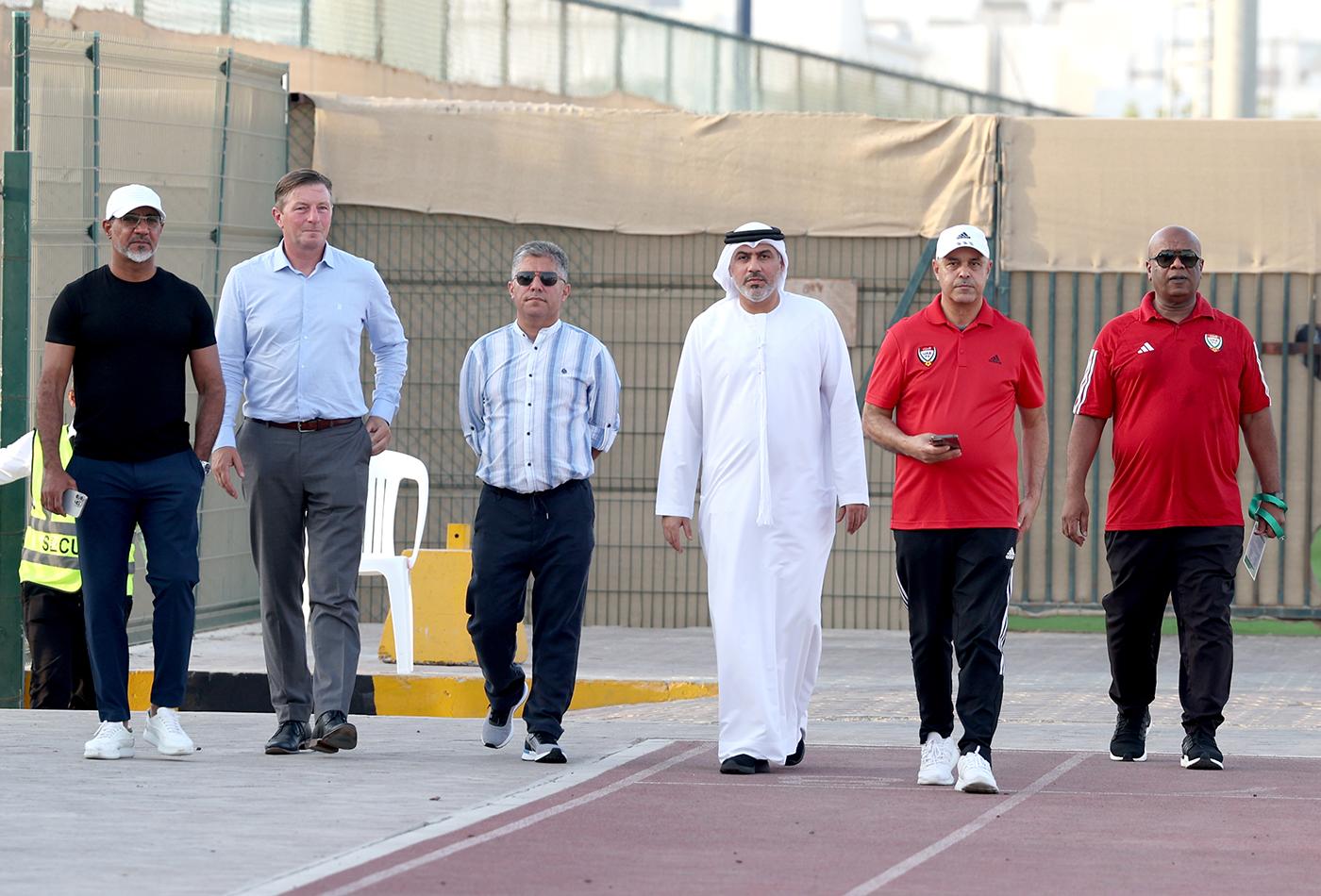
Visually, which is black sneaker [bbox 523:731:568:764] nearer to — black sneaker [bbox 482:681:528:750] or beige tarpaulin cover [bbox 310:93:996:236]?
black sneaker [bbox 482:681:528:750]

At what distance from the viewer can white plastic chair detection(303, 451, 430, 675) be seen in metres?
10.5

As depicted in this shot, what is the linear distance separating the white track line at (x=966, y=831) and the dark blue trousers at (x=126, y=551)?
3054 millimetres

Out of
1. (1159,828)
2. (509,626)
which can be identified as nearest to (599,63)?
(509,626)

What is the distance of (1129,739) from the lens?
763 cm

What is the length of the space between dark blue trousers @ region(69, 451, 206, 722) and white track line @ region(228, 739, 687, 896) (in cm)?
158

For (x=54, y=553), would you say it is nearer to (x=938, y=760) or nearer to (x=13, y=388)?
(x=13, y=388)

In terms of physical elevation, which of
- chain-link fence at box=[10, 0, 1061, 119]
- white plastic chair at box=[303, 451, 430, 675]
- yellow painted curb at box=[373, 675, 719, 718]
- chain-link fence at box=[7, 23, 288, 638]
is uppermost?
chain-link fence at box=[10, 0, 1061, 119]

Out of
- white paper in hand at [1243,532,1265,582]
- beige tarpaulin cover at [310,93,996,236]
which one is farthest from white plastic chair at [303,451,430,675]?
white paper in hand at [1243,532,1265,582]

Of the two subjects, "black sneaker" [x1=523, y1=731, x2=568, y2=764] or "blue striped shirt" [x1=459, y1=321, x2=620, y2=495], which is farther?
"blue striped shirt" [x1=459, y1=321, x2=620, y2=495]

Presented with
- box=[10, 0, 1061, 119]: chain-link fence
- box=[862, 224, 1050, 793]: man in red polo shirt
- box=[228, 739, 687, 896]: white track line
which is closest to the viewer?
box=[228, 739, 687, 896]: white track line

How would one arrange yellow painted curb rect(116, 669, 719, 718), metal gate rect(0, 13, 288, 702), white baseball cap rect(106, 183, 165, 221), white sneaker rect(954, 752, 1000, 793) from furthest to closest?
metal gate rect(0, 13, 288, 702) → yellow painted curb rect(116, 669, 719, 718) → white baseball cap rect(106, 183, 165, 221) → white sneaker rect(954, 752, 1000, 793)

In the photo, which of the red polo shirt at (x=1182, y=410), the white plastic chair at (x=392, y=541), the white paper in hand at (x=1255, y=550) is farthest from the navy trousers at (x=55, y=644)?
the white paper in hand at (x=1255, y=550)

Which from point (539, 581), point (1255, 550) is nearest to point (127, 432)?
point (539, 581)

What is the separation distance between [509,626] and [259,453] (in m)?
1.17
